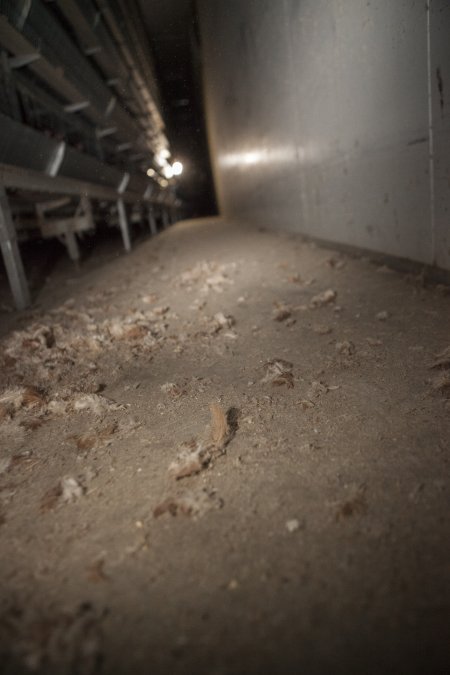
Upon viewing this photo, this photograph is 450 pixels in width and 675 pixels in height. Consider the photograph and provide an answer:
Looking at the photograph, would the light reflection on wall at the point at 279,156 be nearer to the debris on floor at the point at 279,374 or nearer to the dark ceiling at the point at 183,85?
the debris on floor at the point at 279,374

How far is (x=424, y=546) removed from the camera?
0.96 m

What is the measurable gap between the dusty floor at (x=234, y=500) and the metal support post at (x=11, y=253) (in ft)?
3.52

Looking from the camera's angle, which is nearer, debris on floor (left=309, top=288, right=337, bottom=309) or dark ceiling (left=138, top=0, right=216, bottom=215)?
debris on floor (left=309, top=288, right=337, bottom=309)

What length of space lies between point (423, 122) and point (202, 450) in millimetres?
2492

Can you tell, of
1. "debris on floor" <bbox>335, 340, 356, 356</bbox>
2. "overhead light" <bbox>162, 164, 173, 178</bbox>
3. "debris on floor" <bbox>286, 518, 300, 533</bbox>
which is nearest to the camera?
"debris on floor" <bbox>286, 518, 300, 533</bbox>

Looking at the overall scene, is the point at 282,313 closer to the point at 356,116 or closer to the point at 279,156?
the point at 356,116

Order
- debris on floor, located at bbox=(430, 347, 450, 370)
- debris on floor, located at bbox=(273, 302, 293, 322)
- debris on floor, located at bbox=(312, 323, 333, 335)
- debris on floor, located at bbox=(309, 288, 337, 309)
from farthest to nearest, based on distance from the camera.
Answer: debris on floor, located at bbox=(309, 288, 337, 309) → debris on floor, located at bbox=(273, 302, 293, 322) → debris on floor, located at bbox=(312, 323, 333, 335) → debris on floor, located at bbox=(430, 347, 450, 370)

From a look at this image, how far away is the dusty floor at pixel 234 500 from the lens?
811 millimetres

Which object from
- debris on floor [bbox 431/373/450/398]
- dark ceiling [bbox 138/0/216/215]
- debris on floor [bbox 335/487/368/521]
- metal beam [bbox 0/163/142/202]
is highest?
dark ceiling [bbox 138/0/216/215]

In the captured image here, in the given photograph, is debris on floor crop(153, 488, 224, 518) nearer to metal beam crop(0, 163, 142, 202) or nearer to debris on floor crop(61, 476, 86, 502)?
debris on floor crop(61, 476, 86, 502)

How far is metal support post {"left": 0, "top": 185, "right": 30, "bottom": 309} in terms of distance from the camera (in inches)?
132

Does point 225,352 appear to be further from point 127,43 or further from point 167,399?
point 127,43

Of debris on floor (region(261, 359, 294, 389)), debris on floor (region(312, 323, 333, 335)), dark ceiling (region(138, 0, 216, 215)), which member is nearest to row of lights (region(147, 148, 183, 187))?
dark ceiling (region(138, 0, 216, 215))

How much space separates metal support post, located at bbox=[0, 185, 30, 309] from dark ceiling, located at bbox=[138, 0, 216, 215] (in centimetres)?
1141
